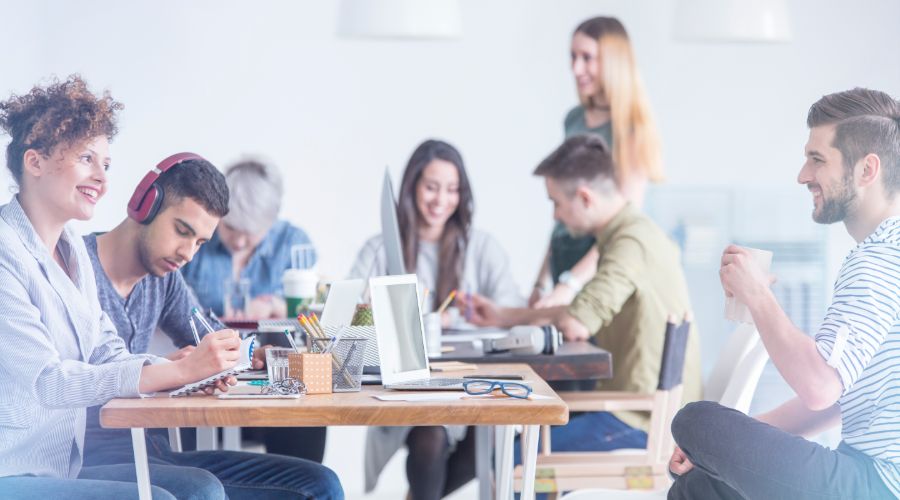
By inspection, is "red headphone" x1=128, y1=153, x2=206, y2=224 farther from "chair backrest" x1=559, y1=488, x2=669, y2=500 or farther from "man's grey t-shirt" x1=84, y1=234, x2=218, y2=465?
"chair backrest" x1=559, y1=488, x2=669, y2=500

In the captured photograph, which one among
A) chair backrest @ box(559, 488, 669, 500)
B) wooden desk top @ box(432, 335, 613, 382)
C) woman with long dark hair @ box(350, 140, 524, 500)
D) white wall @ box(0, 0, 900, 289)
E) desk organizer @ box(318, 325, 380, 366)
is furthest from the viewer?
white wall @ box(0, 0, 900, 289)

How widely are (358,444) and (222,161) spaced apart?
4.35 ft

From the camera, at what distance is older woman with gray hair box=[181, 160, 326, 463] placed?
138 inches

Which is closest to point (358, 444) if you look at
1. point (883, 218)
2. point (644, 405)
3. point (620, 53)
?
point (620, 53)

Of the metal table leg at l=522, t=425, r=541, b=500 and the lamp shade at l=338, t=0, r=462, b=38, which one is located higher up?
the lamp shade at l=338, t=0, r=462, b=38

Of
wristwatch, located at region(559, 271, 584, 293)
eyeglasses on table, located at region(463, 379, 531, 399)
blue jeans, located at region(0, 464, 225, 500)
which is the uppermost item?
eyeglasses on table, located at region(463, 379, 531, 399)

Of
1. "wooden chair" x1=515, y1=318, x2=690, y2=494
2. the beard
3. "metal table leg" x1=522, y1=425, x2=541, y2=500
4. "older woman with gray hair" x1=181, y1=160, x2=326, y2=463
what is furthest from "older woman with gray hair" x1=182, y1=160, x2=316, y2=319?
the beard

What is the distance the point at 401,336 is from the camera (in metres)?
2.04

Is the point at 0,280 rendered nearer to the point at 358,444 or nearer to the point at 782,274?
the point at 358,444

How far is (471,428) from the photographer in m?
3.37

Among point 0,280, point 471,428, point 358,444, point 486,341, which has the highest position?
point 0,280

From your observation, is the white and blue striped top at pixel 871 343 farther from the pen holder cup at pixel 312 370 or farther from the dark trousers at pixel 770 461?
the pen holder cup at pixel 312 370

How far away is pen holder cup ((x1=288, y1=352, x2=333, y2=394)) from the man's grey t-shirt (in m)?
0.43

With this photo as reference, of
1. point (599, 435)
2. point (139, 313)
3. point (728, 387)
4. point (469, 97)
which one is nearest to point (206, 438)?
point (139, 313)
